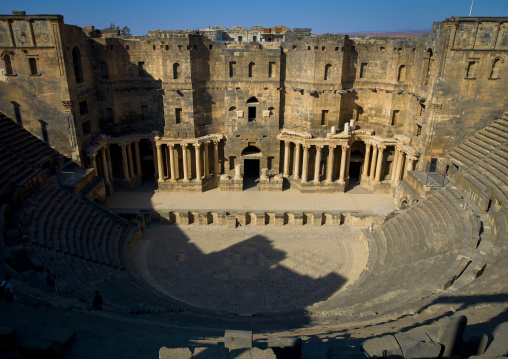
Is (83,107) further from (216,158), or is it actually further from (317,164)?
(317,164)

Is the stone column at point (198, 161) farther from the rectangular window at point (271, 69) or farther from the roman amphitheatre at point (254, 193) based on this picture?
the rectangular window at point (271, 69)

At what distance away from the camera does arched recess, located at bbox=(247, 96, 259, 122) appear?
2706 centimetres

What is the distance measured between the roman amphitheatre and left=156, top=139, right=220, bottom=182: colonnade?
161 mm

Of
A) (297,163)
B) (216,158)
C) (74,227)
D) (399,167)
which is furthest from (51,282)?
(399,167)

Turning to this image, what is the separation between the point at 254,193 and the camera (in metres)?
26.8

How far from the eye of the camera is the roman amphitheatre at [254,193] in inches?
406

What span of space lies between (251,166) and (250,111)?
4.86 meters

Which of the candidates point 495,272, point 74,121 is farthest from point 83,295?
point 495,272

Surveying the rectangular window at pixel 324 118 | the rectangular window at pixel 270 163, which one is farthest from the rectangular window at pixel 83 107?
the rectangular window at pixel 324 118

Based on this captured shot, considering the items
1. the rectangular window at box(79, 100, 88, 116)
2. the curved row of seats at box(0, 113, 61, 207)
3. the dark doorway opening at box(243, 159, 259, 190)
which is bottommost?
the dark doorway opening at box(243, 159, 259, 190)

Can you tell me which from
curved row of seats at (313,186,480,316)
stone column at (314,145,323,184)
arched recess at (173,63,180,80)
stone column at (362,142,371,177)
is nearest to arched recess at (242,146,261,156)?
stone column at (314,145,323,184)

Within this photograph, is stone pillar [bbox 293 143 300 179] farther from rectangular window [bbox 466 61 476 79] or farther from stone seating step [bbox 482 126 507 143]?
stone seating step [bbox 482 126 507 143]

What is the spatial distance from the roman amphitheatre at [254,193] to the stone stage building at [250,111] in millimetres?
125

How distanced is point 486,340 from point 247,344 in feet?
16.4
